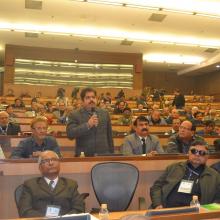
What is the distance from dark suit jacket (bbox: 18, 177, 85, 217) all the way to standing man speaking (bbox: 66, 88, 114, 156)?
102 centimetres

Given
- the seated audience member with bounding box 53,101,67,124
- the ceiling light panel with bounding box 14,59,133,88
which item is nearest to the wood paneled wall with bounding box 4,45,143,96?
the ceiling light panel with bounding box 14,59,133,88

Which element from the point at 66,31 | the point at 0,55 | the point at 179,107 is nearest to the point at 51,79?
the point at 0,55

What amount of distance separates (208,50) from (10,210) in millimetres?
13561

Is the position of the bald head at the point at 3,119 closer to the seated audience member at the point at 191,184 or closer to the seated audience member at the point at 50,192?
the seated audience member at the point at 50,192

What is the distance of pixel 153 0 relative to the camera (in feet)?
30.1

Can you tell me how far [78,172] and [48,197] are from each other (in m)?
0.88

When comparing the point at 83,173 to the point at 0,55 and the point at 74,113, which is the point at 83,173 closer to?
the point at 74,113

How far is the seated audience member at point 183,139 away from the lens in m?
4.26

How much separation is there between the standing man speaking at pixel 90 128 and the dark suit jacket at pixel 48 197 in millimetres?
1024

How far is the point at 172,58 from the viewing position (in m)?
17.9

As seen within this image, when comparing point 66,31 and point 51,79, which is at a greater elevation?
point 66,31

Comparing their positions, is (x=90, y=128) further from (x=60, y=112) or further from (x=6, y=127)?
(x=60, y=112)

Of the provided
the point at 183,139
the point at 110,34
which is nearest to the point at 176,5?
→ the point at 110,34

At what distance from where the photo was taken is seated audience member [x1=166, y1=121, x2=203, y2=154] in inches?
168
